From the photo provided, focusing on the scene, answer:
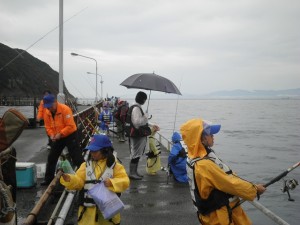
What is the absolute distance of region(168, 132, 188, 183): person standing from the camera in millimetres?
8211

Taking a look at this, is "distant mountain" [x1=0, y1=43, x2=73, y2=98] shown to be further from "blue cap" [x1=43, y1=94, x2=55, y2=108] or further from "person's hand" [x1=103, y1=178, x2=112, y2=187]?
"person's hand" [x1=103, y1=178, x2=112, y2=187]

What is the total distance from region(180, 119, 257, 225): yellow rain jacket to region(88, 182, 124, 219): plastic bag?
3.03 ft

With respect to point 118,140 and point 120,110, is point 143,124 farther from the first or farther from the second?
point 118,140

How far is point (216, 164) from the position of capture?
3678 mm

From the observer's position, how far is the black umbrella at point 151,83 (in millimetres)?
8039

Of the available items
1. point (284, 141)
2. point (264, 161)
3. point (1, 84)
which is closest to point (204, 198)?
point (264, 161)

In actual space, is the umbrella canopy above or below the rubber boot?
above

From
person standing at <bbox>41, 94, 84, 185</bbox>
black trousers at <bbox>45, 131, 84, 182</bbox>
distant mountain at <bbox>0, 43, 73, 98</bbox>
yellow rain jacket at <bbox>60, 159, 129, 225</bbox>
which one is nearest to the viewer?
yellow rain jacket at <bbox>60, 159, 129, 225</bbox>

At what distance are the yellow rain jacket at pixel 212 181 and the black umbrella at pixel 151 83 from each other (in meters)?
4.20

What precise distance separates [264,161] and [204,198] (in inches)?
943

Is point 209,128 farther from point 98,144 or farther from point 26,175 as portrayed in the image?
point 26,175

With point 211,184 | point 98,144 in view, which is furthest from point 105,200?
point 211,184

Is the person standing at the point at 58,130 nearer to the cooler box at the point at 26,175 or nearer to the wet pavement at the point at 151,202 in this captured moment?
the cooler box at the point at 26,175

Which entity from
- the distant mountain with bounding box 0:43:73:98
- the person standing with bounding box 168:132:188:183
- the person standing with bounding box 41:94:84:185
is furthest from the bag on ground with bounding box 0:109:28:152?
the distant mountain with bounding box 0:43:73:98
